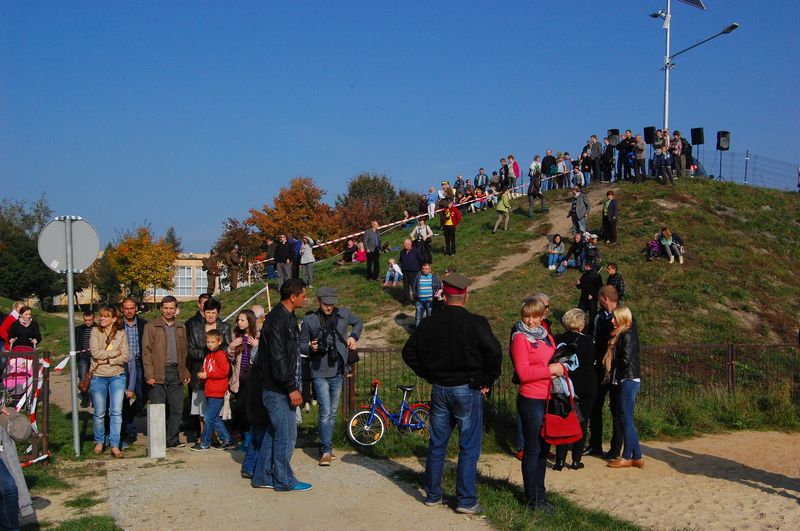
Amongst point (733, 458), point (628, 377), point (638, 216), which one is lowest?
point (733, 458)

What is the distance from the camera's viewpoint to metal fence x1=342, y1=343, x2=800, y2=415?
40.1 feet

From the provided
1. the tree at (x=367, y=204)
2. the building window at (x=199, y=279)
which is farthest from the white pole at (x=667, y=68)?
the building window at (x=199, y=279)

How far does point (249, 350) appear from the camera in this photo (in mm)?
9594

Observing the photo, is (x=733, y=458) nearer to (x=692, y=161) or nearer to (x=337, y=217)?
(x=692, y=161)

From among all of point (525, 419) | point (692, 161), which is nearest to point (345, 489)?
point (525, 419)

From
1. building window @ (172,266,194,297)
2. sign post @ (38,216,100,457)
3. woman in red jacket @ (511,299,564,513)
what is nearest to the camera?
woman in red jacket @ (511,299,564,513)

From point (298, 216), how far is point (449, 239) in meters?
30.8

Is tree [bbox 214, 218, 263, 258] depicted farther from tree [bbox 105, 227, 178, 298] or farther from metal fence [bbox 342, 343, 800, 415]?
metal fence [bbox 342, 343, 800, 415]

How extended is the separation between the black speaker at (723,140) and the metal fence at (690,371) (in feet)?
70.6

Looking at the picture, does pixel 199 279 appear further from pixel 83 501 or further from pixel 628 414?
pixel 83 501

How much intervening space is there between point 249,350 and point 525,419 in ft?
13.6

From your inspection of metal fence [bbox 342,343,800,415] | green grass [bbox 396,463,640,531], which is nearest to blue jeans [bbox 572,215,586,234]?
metal fence [bbox 342,343,800,415]

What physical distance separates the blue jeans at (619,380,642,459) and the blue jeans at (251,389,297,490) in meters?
3.92

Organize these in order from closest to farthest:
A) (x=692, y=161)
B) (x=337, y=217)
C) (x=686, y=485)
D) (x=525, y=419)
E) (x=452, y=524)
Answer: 1. (x=452, y=524)
2. (x=525, y=419)
3. (x=686, y=485)
4. (x=692, y=161)
5. (x=337, y=217)
